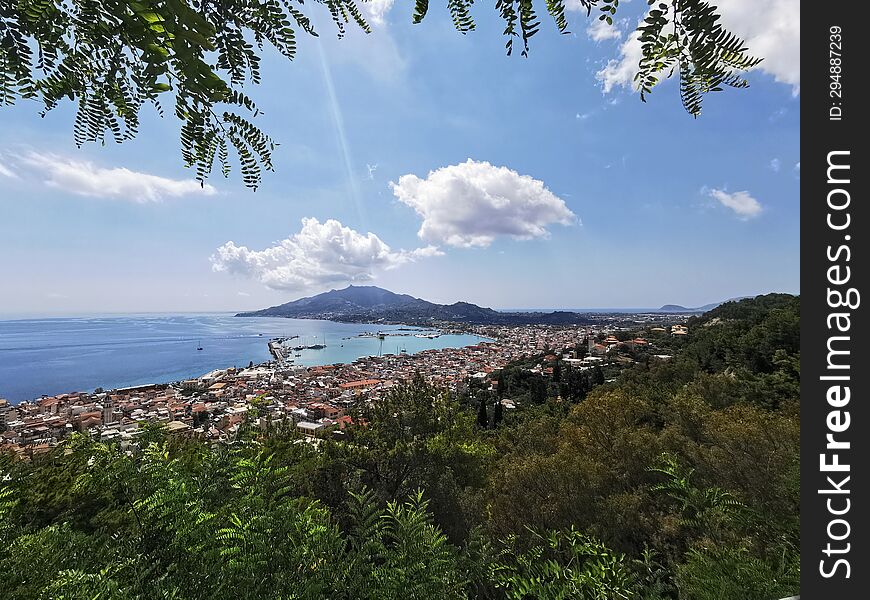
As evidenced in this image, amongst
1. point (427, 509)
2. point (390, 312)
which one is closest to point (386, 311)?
point (390, 312)

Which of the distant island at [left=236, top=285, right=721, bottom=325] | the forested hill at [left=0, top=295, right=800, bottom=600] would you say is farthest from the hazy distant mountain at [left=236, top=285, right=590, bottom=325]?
the forested hill at [left=0, top=295, right=800, bottom=600]

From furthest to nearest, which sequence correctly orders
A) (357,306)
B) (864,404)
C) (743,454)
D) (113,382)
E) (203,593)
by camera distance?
1. (357,306)
2. (113,382)
3. (743,454)
4. (203,593)
5. (864,404)

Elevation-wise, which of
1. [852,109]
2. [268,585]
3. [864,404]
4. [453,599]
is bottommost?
[453,599]

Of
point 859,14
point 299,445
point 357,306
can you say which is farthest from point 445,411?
point 357,306

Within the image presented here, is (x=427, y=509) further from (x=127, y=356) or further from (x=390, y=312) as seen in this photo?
(x=390, y=312)

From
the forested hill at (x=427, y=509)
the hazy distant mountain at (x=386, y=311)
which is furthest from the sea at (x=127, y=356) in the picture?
the hazy distant mountain at (x=386, y=311)

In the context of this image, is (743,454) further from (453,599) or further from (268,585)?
(268,585)
